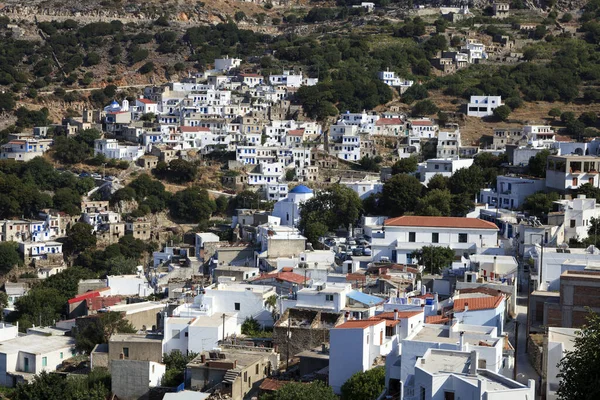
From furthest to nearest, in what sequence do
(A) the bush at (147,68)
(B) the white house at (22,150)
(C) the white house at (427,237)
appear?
1. (A) the bush at (147,68)
2. (B) the white house at (22,150)
3. (C) the white house at (427,237)

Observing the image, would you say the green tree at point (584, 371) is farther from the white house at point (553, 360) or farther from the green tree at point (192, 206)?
the green tree at point (192, 206)

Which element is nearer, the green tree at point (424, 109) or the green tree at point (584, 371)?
the green tree at point (584, 371)

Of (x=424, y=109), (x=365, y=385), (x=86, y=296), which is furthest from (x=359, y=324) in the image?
(x=424, y=109)

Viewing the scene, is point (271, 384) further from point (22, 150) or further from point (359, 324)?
point (22, 150)

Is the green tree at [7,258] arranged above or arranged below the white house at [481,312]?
below

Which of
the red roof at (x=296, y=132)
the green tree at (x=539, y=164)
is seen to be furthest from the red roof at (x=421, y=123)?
the green tree at (x=539, y=164)

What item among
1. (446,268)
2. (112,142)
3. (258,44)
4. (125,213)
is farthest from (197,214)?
(258,44)
